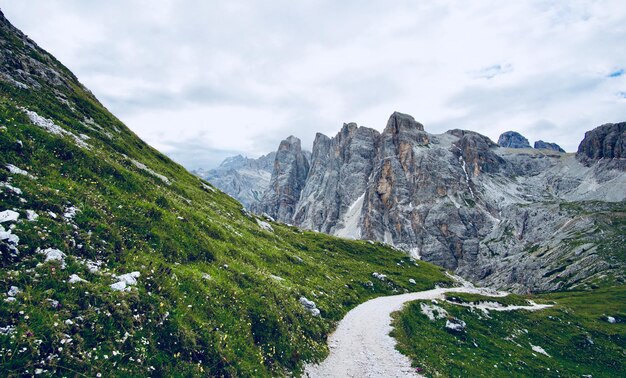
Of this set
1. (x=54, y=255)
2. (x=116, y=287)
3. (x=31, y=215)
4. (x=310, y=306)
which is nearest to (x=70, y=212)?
(x=31, y=215)

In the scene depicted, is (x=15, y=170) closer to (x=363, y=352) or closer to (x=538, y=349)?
(x=363, y=352)

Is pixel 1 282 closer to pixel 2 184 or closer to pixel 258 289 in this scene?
pixel 2 184

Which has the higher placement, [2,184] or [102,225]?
[2,184]

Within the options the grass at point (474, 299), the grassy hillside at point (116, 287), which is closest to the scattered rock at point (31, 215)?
the grassy hillside at point (116, 287)

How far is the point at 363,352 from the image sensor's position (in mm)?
22750

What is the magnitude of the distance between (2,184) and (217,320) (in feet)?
36.5

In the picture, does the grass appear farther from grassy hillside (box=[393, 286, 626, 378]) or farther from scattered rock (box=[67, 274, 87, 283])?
scattered rock (box=[67, 274, 87, 283])

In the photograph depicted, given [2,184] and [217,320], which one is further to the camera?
[217,320]

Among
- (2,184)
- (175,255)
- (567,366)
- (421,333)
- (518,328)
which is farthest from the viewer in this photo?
(518,328)

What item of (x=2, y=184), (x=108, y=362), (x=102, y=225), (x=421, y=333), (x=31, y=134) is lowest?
(x=421, y=333)

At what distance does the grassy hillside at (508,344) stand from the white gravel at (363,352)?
1110 mm

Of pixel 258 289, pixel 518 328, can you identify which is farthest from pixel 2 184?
pixel 518 328

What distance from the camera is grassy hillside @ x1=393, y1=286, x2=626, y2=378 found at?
25906 millimetres

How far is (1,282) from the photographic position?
9.49m
